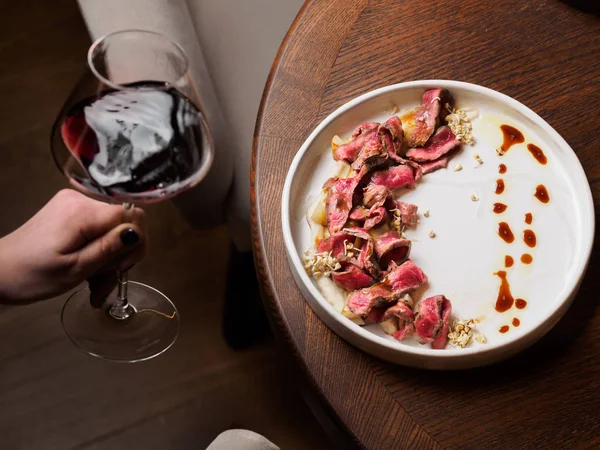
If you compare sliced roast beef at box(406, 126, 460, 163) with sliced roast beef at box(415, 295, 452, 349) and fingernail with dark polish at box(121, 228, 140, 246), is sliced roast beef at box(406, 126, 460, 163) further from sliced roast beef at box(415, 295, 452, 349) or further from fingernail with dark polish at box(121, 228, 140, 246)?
fingernail with dark polish at box(121, 228, 140, 246)

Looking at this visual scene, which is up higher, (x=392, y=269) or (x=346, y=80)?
(x=346, y=80)

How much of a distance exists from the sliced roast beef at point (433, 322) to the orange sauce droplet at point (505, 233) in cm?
16

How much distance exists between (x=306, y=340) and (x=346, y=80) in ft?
1.42

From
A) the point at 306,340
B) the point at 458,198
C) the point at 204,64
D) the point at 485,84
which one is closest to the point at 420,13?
the point at 485,84

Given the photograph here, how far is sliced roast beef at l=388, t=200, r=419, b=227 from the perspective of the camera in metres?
1.00

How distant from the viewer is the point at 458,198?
1.04 meters

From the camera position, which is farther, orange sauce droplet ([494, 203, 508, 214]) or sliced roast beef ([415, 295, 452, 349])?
orange sauce droplet ([494, 203, 508, 214])

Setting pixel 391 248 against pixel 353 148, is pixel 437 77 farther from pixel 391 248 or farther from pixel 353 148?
pixel 391 248

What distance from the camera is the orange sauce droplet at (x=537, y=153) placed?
105 cm

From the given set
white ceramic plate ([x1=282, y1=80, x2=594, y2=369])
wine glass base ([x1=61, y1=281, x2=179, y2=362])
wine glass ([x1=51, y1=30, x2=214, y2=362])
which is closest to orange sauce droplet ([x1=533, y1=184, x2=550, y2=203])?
white ceramic plate ([x1=282, y1=80, x2=594, y2=369])

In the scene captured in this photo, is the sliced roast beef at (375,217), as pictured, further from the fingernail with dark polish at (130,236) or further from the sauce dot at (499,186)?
the fingernail with dark polish at (130,236)

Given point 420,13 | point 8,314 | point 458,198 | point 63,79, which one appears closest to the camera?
point 458,198

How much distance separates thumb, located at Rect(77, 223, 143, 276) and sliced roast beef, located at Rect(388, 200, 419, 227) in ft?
1.40

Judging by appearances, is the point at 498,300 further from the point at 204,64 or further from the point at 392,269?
the point at 204,64
